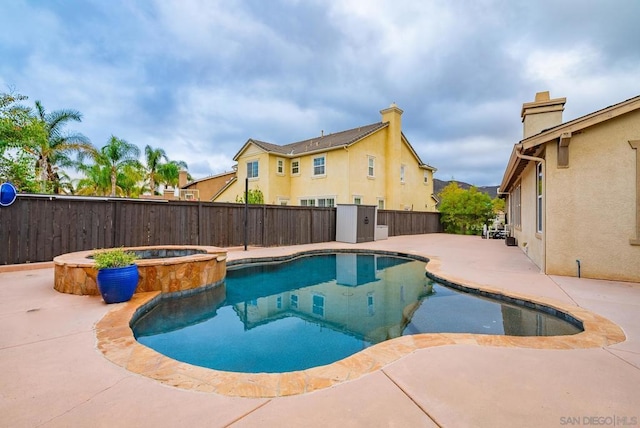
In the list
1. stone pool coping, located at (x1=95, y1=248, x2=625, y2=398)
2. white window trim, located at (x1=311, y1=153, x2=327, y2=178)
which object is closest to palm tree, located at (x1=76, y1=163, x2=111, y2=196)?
white window trim, located at (x1=311, y1=153, x2=327, y2=178)

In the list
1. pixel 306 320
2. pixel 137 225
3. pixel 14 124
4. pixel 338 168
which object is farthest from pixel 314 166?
pixel 306 320

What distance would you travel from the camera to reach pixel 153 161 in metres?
31.4

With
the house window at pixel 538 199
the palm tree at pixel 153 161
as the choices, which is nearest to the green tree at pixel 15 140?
the house window at pixel 538 199

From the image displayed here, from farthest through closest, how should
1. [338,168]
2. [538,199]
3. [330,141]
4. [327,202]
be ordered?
[330,141] < [327,202] < [338,168] < [538,199]

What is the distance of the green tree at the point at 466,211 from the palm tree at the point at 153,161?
29.3 m

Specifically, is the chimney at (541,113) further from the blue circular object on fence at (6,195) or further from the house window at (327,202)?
the blue circular object on fence at (6,195)

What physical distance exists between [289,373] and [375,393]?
784mm

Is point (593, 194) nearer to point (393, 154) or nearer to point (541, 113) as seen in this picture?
point (541, 113)

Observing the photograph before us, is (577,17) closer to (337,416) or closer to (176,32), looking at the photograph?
(337,416)

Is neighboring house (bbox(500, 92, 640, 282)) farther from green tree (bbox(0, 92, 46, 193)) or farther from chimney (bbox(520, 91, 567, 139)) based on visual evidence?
green tree (bbox(0, 92, 46, 193))

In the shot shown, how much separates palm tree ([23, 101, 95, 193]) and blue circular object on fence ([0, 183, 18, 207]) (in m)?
13.0

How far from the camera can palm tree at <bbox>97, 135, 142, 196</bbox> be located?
2405 centimetres

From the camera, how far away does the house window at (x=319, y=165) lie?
65.0 feet

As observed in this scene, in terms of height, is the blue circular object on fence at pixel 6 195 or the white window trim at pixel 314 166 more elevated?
the white window trim at pixel 314 166
